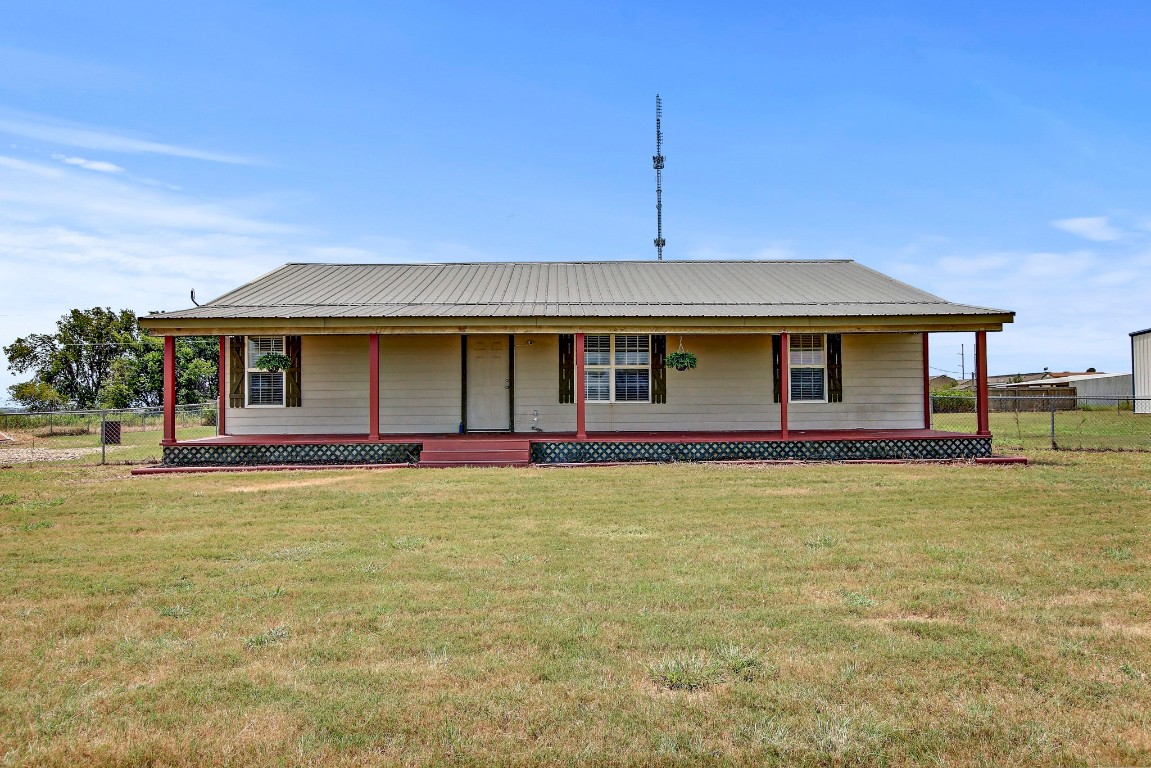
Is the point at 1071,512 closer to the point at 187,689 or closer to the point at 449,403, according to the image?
the point at 187,689

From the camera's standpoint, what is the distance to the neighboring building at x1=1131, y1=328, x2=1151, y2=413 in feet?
105

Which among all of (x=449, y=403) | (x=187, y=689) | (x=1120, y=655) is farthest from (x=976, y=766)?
(x=449, y=403)

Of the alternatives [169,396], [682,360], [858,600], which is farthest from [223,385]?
[858,600]

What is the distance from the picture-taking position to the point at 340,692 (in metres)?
3.58

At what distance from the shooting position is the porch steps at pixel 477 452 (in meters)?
14.0

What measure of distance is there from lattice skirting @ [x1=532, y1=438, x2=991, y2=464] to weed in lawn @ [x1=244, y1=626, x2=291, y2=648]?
9852 millimetres

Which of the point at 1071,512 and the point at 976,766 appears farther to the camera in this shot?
the point at 1071,512

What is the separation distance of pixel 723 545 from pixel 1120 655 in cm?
315

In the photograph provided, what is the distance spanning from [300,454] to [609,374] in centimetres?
645

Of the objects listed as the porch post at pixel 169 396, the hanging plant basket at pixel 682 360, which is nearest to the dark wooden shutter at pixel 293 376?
the porch post at pixel 169 396

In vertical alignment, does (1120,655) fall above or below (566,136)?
Result: below

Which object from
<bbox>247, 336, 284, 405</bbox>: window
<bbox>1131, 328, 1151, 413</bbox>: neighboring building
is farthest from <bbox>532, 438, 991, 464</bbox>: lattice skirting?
<bbox>1131, 328, 1151, 413</bbox>: neighboring building

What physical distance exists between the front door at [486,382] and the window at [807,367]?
6158mm

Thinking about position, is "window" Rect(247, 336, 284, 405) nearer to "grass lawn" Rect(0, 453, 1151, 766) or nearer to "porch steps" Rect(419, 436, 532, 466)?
"porch steps" Rect(419, 436, 532, 466)
